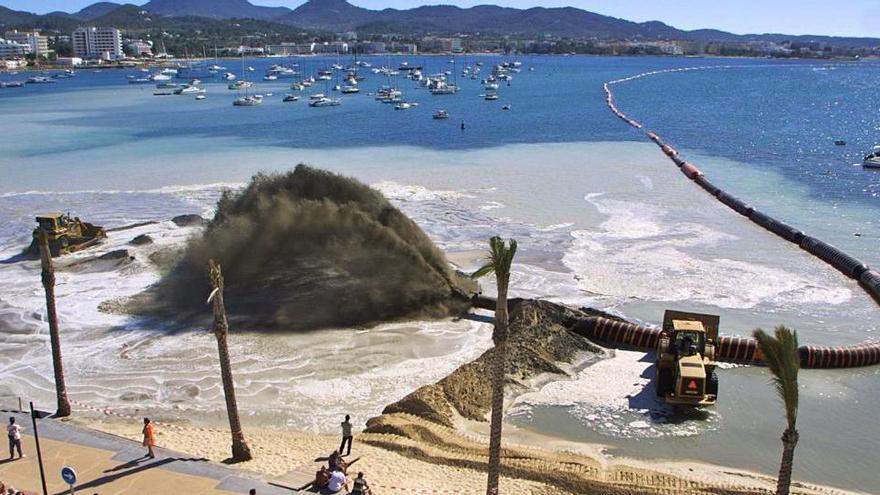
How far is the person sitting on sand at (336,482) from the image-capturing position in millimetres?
17344

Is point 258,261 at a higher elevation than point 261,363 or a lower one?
higher

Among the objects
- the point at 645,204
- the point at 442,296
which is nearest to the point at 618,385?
the point at 442,296

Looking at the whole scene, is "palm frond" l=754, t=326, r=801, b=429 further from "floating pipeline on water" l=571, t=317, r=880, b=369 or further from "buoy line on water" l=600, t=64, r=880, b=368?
"buoy line on water" l=600, t=64, r=880, b=368

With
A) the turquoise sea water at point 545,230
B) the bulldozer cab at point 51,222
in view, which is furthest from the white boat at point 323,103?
the bulldozer cab at point 51,222

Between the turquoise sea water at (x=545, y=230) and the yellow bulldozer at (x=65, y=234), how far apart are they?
3.81 ft

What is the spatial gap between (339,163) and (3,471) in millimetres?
54110

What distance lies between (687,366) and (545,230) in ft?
75.4

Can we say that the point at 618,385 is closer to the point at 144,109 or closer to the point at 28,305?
the point at 28,305

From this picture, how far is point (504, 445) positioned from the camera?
2127cm

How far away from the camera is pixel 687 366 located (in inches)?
921

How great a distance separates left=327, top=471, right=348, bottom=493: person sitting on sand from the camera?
683 inches

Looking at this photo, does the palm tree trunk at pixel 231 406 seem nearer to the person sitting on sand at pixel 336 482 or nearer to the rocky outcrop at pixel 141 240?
the person sitting on sand at pixel 336 482

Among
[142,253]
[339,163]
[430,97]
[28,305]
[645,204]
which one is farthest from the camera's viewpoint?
[430,97]

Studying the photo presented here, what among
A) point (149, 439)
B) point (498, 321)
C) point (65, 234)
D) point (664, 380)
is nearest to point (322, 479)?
point (149, 439)
